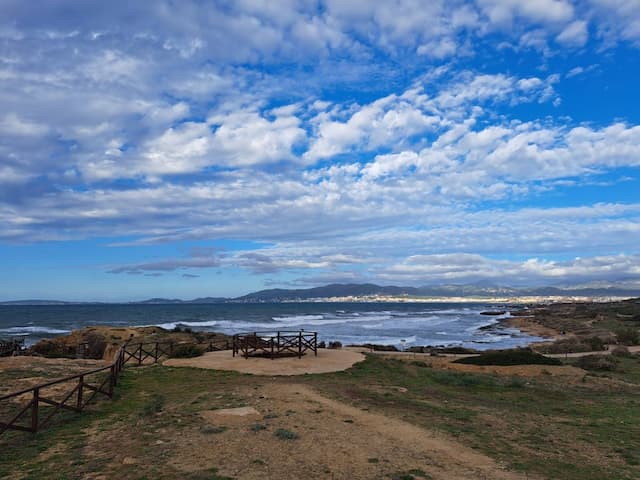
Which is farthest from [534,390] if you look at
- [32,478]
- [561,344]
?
[561,344]

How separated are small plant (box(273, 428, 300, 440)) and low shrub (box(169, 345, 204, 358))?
15297 millimetres

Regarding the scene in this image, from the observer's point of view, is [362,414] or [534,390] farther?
[534,390]

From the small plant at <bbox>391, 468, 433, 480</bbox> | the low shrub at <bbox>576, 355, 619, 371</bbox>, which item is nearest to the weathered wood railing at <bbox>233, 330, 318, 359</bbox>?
the low shrub at <bbox>576, 355, 619, 371</bbox>

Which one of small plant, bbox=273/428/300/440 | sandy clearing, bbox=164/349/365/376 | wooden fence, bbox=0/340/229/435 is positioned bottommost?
sandy clearing, bbox=164/349/365/376

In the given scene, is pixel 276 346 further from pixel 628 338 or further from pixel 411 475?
pixel 628 338

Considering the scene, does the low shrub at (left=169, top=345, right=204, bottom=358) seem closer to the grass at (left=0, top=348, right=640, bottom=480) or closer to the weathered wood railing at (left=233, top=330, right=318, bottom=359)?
the weathered wood railing at (left=233, top=330, right=318, bottom=359)

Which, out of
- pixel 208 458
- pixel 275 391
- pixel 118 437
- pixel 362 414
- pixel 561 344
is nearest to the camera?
pixel 208 458

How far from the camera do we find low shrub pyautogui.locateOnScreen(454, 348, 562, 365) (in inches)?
958

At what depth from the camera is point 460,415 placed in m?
12.5

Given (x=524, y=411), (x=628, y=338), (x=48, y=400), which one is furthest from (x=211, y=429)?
(x=628, y=338)

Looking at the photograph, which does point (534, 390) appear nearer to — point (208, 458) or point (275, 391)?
point (275, 391)

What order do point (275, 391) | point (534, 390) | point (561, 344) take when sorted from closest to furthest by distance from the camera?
point (275, 391), point (534, 390), point (561, 344)

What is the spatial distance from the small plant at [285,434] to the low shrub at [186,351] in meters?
15.3

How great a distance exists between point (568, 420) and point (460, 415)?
9.82 feet
